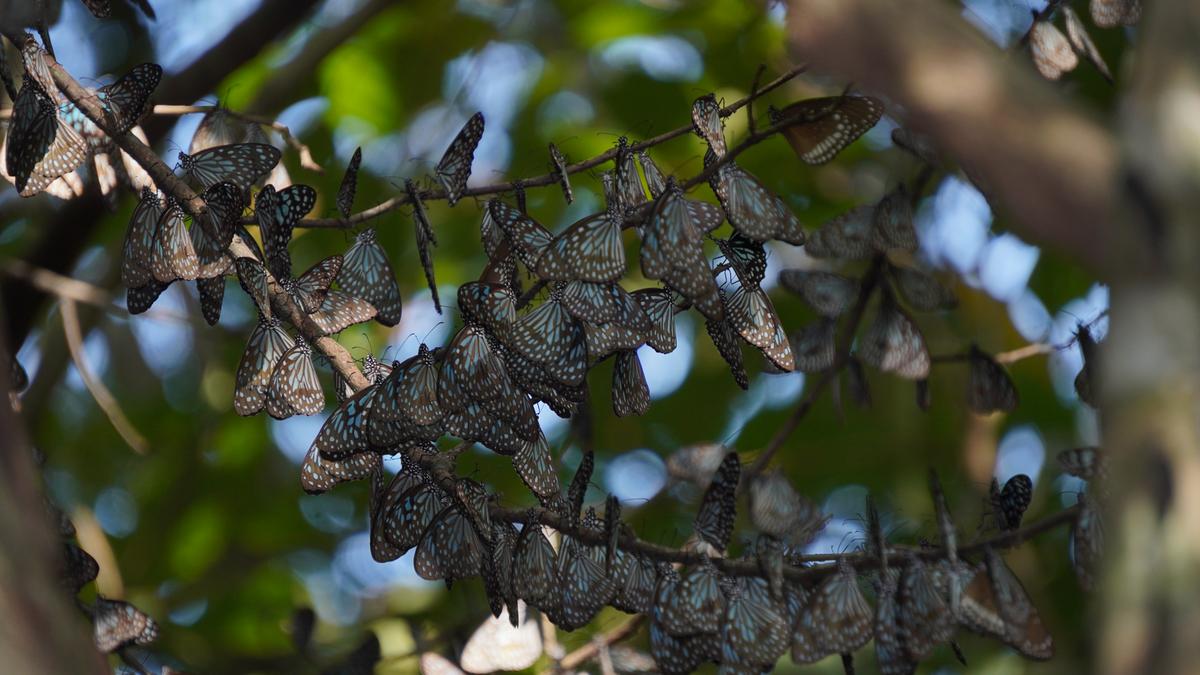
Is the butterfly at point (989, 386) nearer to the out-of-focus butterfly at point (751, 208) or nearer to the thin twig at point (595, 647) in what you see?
the thin twig at point (595, 647)

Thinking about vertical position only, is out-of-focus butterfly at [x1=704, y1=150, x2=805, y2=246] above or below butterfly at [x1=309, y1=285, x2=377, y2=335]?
below

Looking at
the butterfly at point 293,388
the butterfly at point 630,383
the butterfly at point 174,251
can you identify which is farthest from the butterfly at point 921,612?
the butterfly at point 174,251

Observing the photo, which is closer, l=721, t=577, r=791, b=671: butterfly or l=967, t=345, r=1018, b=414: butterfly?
l=721, t=577, r=791, b=671: butterfly

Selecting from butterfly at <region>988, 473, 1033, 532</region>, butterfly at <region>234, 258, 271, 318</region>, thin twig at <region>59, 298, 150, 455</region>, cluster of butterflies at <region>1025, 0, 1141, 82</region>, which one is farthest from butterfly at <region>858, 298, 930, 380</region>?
thin twig at <region>59, 298, 150, 455</region>

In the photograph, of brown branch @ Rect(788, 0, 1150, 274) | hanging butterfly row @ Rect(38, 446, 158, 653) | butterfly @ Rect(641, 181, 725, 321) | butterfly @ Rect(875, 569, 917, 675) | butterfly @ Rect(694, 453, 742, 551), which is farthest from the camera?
hanging butterfly row @ Rect(38, 446, 158, 653)

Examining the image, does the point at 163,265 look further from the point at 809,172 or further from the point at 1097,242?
the point at 809,172

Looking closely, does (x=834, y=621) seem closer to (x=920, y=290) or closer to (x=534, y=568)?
(x=534, y=568)

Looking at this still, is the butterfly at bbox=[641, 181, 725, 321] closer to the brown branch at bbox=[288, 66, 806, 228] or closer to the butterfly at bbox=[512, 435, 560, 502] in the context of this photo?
the brown branch at bbox=[288, 66, 806, 228]
